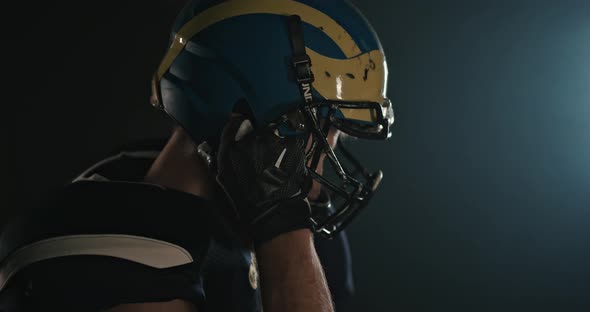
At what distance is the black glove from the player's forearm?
0.02 m

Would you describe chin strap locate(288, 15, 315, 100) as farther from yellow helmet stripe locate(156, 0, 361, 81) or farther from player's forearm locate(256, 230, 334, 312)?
player's forearm locate(256, 230, 334, 312)

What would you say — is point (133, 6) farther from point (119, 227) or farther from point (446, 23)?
point (119, 227)

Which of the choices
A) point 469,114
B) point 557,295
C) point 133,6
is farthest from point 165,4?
point 557,295

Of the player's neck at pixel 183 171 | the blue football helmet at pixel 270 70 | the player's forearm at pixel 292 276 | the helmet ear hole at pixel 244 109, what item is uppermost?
the blue football helmet at pixel 270 70

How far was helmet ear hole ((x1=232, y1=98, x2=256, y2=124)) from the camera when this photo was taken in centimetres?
79

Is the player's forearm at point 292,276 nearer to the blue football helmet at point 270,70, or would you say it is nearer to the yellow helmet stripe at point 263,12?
the blue football helmet at point 270,70

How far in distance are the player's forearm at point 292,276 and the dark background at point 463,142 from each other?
0.92m

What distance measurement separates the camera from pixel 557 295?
1.61 metres

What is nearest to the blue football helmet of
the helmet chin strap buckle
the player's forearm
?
the helmet chin strap buckle

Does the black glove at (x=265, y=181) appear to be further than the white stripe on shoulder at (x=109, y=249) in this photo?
Answer: Yes

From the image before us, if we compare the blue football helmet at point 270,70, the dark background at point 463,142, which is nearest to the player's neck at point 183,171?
the blue football helmet at point 270,70

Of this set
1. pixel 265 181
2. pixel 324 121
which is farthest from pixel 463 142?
pixel 265 181

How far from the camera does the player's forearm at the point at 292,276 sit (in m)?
0.68

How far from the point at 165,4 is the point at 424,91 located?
2.78ft
